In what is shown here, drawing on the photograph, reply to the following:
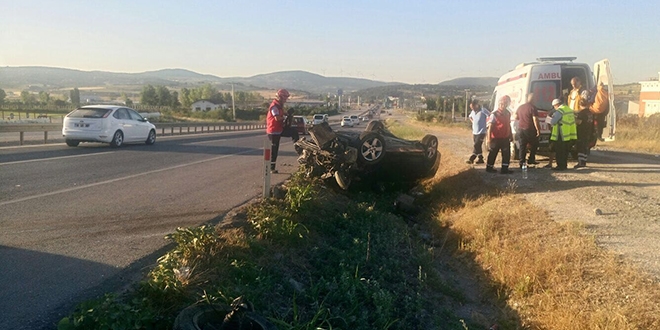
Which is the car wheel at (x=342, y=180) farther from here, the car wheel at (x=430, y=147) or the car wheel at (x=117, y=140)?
the car wheel at (x=117, y=140)

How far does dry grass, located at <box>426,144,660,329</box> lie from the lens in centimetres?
Answer: 483

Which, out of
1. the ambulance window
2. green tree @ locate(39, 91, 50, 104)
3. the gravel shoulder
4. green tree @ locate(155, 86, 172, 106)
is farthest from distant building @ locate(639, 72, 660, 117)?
green tree @ locate(155, 86, 172, 106)

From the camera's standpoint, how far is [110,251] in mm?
5359

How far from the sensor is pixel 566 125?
11.8m

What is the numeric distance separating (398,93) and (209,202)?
147764mm

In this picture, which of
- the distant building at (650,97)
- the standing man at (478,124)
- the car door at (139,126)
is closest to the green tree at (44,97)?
the car door at (139,126)

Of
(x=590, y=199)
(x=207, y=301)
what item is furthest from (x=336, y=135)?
(x=207, y=301)

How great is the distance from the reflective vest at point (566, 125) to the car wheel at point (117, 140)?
13549mm

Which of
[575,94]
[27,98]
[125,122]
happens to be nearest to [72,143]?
[125,122]

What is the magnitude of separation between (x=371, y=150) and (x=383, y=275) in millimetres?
4290

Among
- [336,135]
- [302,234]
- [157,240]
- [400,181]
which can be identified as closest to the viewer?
[157,240]

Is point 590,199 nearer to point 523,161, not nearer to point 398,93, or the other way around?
point 523,161

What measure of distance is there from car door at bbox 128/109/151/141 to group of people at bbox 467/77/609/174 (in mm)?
12706

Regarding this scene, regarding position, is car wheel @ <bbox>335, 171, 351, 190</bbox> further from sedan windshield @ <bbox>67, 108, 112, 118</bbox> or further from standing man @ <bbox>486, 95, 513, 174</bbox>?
sedan windshield @ <bbox>67, 108, 112, 118</bbox>
